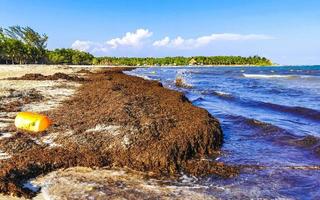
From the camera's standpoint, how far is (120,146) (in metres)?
8.16

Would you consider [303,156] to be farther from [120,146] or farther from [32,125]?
[32,125]

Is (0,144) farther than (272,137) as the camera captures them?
No

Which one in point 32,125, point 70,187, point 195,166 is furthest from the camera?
point 32,125

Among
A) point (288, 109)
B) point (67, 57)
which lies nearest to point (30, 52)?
point (67, 57)

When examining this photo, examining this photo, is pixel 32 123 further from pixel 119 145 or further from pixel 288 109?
pixel 288 109

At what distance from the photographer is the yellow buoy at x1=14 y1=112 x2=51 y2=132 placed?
9.20 metres

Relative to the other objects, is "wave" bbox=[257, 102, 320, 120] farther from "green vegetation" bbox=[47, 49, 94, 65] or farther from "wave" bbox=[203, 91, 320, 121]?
"green vegetation" bbox=[47, 49, 94, 65]

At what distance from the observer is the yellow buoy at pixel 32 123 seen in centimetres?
920

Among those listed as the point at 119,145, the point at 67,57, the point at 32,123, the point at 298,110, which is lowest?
the point at 67,57

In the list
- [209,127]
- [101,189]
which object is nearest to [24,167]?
[101,189]

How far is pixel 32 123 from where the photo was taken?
30.4ft

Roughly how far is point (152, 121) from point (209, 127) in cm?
141

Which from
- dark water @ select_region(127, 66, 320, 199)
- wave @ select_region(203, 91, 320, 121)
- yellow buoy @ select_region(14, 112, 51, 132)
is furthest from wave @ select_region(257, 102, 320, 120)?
yellow buoy @ select_region(14, 112, 51, 132)

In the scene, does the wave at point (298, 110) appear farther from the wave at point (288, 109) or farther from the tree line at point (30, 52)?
the tree line at point (30, 52)
